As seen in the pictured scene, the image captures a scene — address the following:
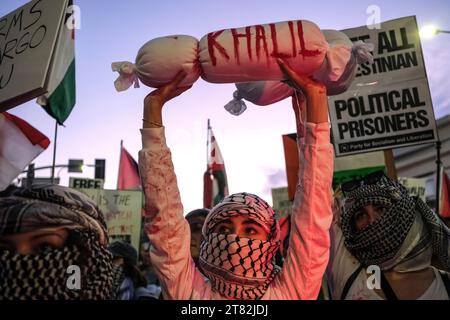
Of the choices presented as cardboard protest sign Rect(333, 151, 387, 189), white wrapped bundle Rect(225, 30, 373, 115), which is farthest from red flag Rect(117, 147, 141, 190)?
white wrapped bundle Rect(225, 30, 373, 115)

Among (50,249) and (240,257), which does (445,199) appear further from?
(50,249)

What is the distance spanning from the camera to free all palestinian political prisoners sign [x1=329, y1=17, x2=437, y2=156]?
3506 mm

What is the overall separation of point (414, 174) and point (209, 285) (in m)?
19.7

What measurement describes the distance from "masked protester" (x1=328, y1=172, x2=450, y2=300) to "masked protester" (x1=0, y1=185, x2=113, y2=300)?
1.29 m

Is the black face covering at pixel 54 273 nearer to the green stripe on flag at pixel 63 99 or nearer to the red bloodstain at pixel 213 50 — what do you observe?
the red bloodstain at pixel 213 50

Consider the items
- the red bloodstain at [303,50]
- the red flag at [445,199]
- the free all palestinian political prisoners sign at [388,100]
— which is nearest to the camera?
the red bloodstain at [303,50]

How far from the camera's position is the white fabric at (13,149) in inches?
113

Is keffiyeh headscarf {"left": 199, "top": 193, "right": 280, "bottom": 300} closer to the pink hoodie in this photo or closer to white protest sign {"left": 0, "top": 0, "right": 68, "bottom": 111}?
the pink hoodie

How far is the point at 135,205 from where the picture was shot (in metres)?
7.86

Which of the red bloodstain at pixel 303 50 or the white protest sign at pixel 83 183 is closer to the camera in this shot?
the red bloodstain at pixel 303 50

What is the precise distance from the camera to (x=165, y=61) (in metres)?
1.72

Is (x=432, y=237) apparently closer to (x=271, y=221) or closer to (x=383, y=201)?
(x=383, y=201)

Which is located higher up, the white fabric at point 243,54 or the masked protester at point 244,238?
the white fabric at point 243,54

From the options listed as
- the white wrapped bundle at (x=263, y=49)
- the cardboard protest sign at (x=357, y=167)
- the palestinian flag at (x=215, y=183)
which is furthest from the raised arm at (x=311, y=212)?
the palestinian flag at (x=215, y=183)
